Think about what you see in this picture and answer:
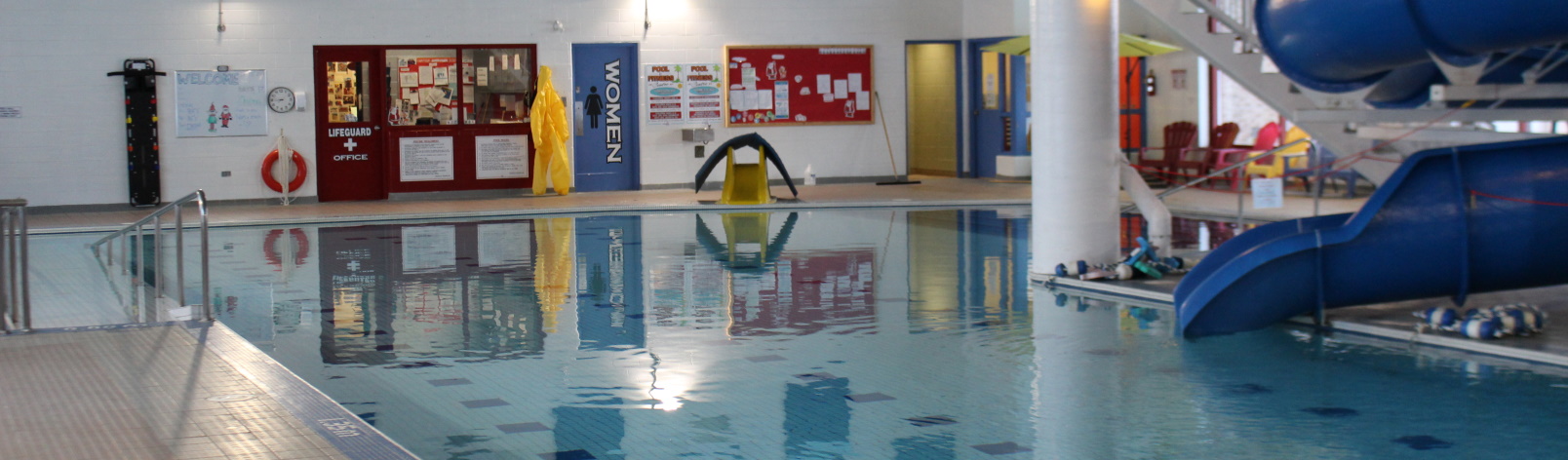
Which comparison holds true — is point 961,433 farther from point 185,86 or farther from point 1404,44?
point 185,86

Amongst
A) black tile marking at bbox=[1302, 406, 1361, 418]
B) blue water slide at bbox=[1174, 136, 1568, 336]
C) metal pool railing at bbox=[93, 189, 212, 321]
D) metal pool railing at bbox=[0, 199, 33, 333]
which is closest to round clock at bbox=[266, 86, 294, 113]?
metal pool railing at bbox=[93, 189, 212, 321]

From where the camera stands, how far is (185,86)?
1570 centimetres

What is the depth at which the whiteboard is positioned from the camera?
15.7m

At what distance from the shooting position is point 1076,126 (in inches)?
320

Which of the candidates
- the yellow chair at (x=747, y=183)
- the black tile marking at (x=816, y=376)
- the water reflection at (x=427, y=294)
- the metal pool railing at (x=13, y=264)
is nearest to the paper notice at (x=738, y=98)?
the yellow chair at (x=747, y=183)

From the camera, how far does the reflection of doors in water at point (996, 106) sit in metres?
18.1

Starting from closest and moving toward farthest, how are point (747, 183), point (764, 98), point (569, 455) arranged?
point (569, 455)
point (747, 183)
point (764, 98)

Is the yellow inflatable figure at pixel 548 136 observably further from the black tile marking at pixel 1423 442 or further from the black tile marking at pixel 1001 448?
the black tile marking at pixel 1423 442

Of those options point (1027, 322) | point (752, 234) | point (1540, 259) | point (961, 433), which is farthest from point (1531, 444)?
point (752, 234)

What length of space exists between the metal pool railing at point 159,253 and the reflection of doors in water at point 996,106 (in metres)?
9.84

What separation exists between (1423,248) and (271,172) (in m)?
12.9

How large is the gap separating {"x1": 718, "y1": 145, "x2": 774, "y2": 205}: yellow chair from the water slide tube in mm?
8185

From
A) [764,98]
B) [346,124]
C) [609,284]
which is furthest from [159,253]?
[764,98]

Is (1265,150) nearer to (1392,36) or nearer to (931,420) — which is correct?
(1392,36)
